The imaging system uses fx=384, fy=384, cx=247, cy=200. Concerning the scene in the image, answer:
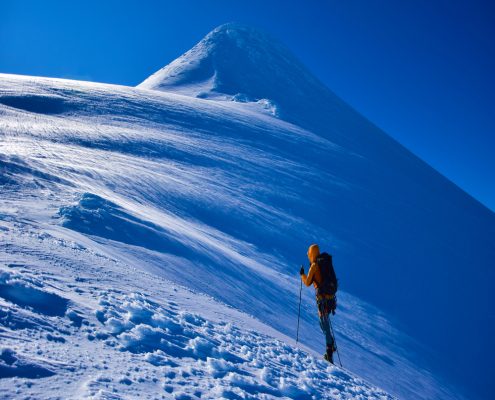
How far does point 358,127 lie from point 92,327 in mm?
47184

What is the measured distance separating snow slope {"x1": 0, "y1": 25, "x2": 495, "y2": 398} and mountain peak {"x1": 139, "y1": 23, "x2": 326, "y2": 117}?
6.34 m

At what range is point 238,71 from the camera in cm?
5559

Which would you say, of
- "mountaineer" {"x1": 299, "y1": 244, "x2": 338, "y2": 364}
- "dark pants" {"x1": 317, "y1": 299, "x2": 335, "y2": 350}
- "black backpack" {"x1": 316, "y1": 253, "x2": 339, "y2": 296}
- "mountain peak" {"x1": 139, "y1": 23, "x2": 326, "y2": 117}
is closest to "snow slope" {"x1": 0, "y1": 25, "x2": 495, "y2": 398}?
"dark pants" {"x1": 317, "y1": 299, "x2": 335, "y2": 350}

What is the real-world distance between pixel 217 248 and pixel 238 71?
155 feet

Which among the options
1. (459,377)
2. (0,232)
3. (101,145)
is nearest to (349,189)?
(459,377)

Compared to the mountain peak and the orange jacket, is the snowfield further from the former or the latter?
the mountain peak

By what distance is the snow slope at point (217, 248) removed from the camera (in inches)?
168

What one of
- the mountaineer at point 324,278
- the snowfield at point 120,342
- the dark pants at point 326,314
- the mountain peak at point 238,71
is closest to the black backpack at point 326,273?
the mountaineer at point 324,278

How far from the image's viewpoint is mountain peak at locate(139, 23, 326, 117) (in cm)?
4903

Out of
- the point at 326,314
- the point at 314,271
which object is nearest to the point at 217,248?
the point at 326,314

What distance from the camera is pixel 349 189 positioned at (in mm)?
28234

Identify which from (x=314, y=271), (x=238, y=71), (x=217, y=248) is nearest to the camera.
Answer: (x=314, y=271)

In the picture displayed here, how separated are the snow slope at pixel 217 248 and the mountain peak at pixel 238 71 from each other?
20.8 feet

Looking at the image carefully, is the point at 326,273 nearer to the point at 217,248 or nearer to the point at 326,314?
the point at 326,314
